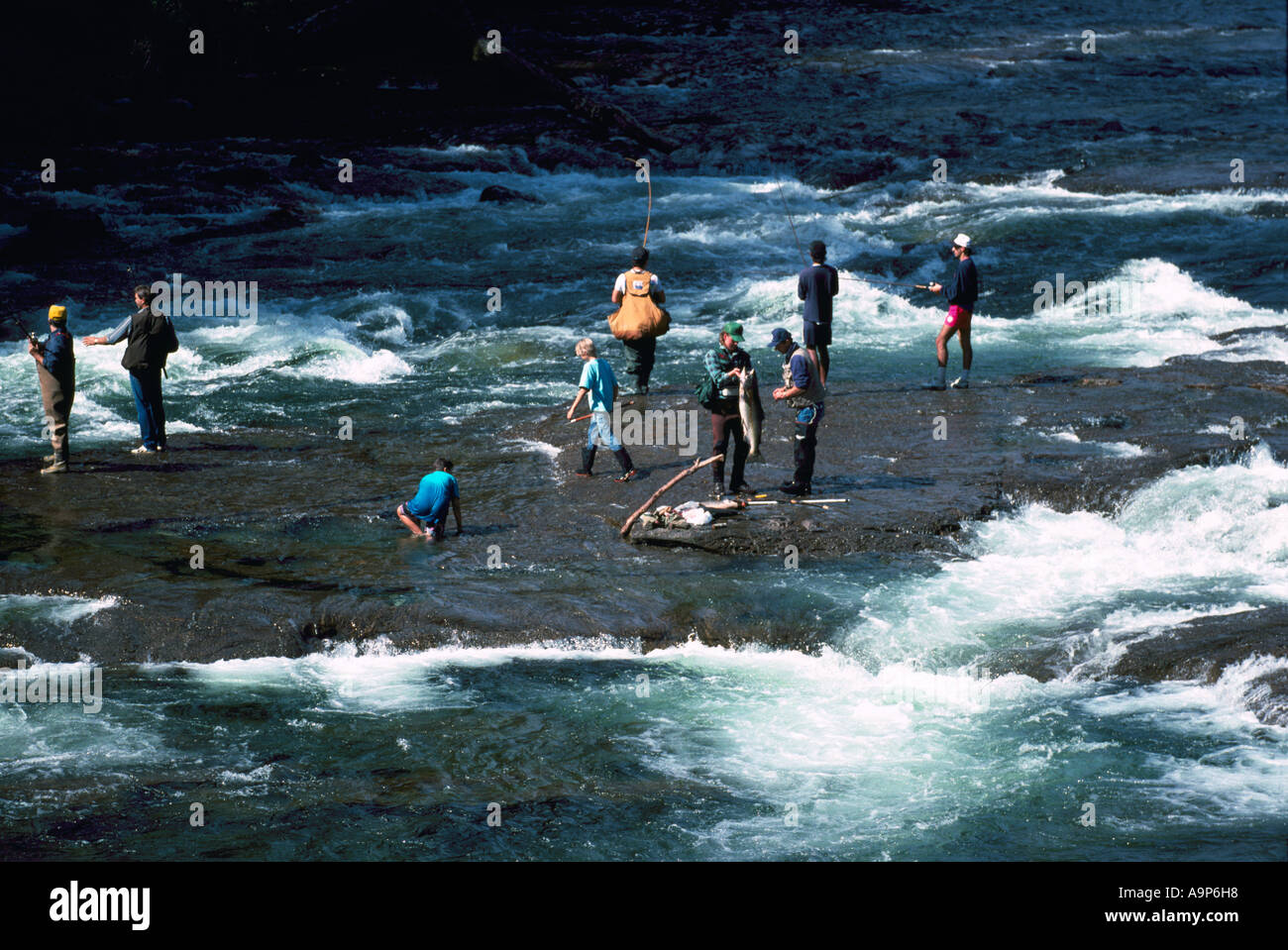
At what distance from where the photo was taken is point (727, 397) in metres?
12.4

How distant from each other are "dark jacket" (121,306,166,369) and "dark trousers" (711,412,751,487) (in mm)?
5804

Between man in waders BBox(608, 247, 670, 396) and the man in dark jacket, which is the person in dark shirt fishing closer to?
man in waders BBox(608, 247, 670, 396)

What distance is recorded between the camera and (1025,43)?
45.7 m

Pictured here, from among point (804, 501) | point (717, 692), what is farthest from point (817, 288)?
point (717, 692)

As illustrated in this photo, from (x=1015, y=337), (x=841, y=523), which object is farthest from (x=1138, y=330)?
(x=841, y=523)

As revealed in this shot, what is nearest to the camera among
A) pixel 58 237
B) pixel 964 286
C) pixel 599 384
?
pixel 599 384

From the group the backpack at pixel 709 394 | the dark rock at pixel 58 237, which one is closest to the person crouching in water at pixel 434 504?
the backpack at pixel 709 394

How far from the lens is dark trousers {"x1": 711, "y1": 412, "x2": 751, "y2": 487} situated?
12.6m

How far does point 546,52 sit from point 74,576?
1382 inches

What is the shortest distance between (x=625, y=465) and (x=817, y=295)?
2913 millimetres

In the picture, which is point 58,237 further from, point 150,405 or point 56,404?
point 56,404

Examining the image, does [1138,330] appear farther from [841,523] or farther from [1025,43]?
[1025,43]

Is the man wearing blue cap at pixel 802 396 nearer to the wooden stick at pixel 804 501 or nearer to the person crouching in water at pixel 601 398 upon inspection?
the wooden stick at pixel 804 501

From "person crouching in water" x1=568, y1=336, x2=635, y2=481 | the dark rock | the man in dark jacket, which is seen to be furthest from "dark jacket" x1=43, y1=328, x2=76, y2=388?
the dark rock
